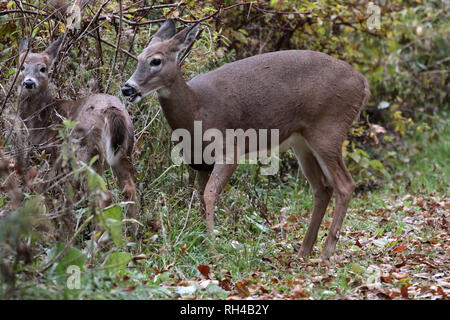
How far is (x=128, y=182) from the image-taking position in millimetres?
5723

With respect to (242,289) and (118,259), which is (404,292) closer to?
(242,289)

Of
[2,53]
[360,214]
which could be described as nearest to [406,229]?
[360,214]

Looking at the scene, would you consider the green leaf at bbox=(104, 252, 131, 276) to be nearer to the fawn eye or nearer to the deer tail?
the deer tail

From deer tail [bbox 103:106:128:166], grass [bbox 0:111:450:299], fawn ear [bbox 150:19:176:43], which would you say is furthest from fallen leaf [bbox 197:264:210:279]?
fawn ear [bbox 150:19:176:43]

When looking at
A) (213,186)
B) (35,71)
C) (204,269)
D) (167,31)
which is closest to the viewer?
(204,269)

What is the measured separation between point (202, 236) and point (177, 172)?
4.45ft

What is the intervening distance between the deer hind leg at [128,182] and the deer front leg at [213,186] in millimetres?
599

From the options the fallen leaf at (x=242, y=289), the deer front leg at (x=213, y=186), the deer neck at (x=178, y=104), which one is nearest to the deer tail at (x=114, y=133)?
the deer neck at (x=178, y=104)

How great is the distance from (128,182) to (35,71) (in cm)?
130

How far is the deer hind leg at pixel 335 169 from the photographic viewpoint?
247 inches

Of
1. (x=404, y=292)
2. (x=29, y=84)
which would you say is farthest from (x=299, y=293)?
(x=29, y=84)

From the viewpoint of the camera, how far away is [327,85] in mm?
6332

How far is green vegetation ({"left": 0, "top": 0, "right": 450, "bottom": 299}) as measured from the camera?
4.13 meters
